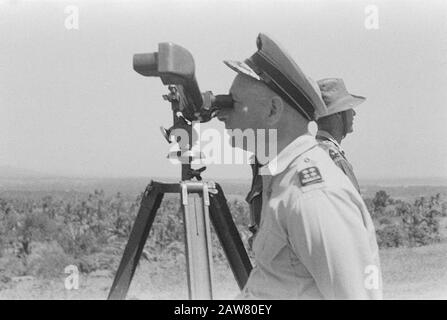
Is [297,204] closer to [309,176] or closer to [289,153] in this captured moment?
[309,176]

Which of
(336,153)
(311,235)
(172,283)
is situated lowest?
(172,283)

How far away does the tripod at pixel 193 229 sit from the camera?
190cm

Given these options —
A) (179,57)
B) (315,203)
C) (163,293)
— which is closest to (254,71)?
(179,57)

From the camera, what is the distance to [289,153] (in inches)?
62.2

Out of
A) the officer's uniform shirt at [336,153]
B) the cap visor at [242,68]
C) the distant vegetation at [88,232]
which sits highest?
the cap visor at [242,68]

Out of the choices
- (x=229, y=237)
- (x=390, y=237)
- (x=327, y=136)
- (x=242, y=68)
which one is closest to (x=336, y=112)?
(x=327, y=136)

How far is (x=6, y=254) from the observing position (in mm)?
6121

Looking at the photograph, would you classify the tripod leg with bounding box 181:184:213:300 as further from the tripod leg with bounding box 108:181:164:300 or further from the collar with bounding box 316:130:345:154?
the collar with bounding box 316:130:345:154

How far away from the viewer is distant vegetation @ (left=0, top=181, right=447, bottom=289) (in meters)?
6.05

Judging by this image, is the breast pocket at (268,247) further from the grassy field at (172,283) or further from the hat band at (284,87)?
the grassy field at (172,283)

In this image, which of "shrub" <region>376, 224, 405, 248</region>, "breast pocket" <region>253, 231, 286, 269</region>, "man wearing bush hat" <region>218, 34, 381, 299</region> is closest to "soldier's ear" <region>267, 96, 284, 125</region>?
"man wearing bush hat" <region>218, 34, 381, 299</region>

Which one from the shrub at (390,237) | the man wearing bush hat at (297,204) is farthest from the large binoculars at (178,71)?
the shrub at (390,237)

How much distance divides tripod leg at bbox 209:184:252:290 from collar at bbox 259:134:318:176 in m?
0.51

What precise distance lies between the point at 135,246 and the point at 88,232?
499 cm
